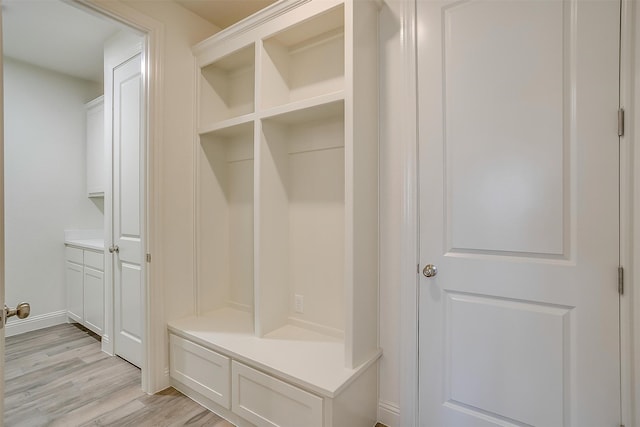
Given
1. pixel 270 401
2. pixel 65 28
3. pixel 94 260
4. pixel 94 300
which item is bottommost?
pixel 270 401

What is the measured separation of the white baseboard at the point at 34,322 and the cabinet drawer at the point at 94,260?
2.75 ft

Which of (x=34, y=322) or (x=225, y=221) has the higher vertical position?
(x=225, y=221)

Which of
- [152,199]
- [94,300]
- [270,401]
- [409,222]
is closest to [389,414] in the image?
[270,401]

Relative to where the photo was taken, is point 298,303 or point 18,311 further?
point 298,303

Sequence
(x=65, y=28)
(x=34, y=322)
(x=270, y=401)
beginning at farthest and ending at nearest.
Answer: (x=34, y=322) < (x=65, y=28) < (x=270, y=401)

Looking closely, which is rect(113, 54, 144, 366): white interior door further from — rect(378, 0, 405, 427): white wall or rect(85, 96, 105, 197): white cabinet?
rect(378, 0, 405, 427): white wall

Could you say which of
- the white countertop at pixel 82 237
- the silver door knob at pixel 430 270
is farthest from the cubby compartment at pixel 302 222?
the white countertop at pixel 82 237

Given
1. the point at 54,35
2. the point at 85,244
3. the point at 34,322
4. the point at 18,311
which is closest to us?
the point at 18,311

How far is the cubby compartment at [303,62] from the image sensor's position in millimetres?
1860

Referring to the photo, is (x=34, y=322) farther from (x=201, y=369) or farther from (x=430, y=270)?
(x=430, y=270)

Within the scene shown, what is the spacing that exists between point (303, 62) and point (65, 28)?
6.99 feet

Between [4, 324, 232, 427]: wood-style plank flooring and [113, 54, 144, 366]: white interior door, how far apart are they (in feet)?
0.75

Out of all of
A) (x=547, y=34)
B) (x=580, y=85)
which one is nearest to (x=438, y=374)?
(x=580, y=85)

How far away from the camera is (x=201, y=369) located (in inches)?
73.7
